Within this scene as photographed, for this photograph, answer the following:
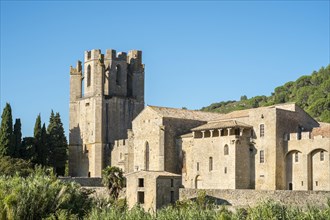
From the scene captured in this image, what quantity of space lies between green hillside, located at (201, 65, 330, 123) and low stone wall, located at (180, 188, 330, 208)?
3382 cm

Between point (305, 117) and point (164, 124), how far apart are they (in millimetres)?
11681

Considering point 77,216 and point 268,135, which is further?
point 268,135

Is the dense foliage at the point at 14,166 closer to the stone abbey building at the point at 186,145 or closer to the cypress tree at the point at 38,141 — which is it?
the cypress tree at the point at 38,141

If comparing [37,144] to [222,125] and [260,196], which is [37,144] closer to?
[222,125]

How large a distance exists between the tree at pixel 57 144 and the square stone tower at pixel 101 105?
36.6 inches

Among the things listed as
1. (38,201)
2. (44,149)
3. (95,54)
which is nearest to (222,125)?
(38,201)

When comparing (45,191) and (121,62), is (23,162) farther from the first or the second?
(45,191)

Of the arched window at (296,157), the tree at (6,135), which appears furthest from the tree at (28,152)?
the arched window at (296,157)

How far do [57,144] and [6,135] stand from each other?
25.5 feet

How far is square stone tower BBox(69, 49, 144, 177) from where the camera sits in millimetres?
70125

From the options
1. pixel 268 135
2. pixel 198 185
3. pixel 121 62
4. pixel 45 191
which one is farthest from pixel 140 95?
pixel 45 191

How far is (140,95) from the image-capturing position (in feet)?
242

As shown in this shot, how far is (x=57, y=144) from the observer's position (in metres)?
71.8

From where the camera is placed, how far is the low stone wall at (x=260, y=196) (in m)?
39.4
